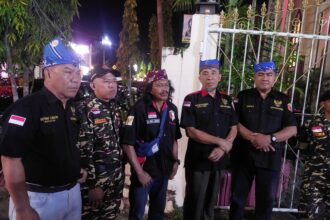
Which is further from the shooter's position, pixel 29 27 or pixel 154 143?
pixel 29 27

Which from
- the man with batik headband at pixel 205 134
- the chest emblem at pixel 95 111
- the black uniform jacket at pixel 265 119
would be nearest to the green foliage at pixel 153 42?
the black uniform jacket at pixel 265 119

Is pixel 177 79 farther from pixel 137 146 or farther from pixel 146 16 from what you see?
pixel 146 16

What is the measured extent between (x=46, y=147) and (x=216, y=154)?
172cm

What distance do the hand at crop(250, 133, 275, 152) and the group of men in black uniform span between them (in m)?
0.01

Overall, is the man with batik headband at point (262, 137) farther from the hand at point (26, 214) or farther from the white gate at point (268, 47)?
the hand at point (26, 214)

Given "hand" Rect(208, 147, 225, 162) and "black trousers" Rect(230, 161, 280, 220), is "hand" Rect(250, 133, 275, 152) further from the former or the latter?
"hand" Rect(208, 147, 225, 162)

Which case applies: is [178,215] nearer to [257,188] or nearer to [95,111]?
[257,188]

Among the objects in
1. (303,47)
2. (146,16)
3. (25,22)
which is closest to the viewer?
(25,22)

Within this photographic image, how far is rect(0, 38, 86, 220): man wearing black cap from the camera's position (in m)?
1.73

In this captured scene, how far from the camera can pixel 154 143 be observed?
9.72 ft

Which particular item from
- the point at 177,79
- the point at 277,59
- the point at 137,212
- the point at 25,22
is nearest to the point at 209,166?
the point at 137,212

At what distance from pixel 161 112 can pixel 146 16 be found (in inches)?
1077

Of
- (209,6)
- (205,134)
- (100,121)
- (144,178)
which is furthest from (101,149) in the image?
(209,6)

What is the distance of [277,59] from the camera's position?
4492mm
